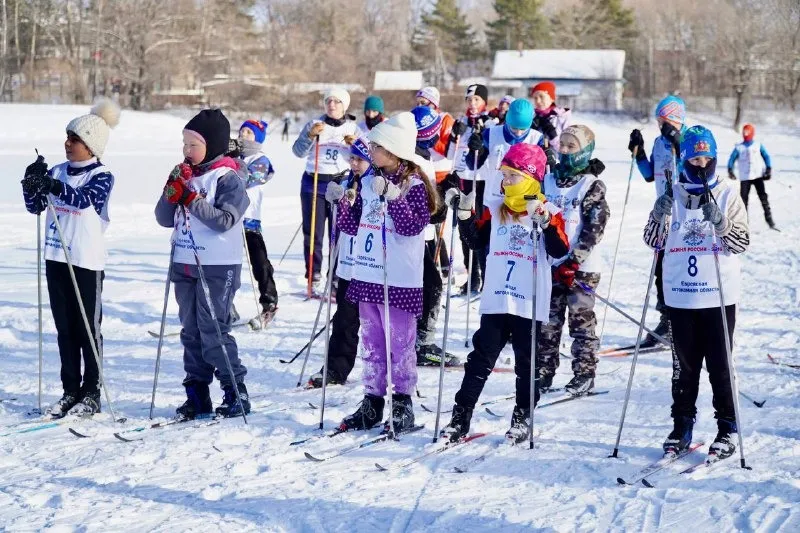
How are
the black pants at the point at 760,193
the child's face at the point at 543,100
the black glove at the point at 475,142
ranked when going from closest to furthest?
the black glove at the point at 475,142 < the child's face at the point at 543,100 < the black pants at the point at 760,193

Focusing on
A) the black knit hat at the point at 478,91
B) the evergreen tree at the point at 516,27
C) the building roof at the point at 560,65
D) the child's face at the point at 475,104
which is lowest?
the child's face at the point at 475,104

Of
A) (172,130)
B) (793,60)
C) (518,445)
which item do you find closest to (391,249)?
(518,445)

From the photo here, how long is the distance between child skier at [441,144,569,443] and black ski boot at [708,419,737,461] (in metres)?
0.98

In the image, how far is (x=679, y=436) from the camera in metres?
5.12

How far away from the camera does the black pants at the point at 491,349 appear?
17.1 ft

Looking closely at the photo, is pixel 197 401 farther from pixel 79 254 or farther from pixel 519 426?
pixel 519 426

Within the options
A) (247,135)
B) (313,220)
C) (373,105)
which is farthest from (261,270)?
(373,105)

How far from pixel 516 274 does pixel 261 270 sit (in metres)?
3.99

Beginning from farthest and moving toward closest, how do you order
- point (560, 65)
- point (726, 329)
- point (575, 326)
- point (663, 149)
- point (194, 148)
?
1. point (560, 65)
2. point (663, 149)
3. point (575, 326)
4. point (194, 148)
5. point (726, 329)

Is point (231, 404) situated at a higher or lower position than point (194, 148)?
lower

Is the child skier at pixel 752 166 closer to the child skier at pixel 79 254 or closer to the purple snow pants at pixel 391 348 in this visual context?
the purple snow pants at pixel 391 348

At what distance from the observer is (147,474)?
476cm

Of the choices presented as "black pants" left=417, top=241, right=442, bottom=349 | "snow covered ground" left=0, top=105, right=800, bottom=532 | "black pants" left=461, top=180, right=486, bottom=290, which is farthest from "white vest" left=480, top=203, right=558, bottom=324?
"black pants" left=461, top=180, right=486, bottom=290

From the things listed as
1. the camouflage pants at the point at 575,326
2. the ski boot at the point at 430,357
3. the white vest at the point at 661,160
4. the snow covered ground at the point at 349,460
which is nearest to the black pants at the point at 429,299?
the ski boot at the point at 430,357
